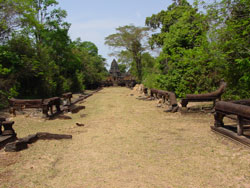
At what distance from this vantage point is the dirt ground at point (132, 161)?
3898 millimetres

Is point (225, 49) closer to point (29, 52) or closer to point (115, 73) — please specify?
point (29, 52)

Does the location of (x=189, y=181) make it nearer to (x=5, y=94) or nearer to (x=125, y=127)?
(x=125, y=127)

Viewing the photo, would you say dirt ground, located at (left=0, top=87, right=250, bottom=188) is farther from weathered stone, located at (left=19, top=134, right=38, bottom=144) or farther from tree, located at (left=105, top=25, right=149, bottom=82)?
tree, located at (left=105, top=25, right=149, bottom=82)

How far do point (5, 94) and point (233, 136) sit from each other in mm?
12200

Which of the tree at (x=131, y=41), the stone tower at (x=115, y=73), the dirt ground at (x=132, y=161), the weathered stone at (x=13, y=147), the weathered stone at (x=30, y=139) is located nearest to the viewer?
the dirt ground at (x=132, y=161)

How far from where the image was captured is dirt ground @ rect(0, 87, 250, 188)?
12.8 ft

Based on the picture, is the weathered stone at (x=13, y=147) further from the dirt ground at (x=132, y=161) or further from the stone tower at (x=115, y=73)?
the stone tower at (x=115, y=73)

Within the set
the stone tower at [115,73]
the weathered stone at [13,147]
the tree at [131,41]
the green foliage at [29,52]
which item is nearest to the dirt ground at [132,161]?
the weathered stone at [13,147]

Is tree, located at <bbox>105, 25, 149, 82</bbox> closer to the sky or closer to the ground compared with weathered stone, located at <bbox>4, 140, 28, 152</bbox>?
closer to the sky

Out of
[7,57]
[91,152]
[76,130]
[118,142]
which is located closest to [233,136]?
[118,142]

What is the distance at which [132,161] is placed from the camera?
191 inches

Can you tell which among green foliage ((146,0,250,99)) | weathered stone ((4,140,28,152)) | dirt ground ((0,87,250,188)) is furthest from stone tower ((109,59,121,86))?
weathered stone ((4,140,28,152))

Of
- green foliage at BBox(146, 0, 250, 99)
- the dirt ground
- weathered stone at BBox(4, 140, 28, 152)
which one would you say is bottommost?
the dirt ground

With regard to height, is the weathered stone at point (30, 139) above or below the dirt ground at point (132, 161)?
Result: above
